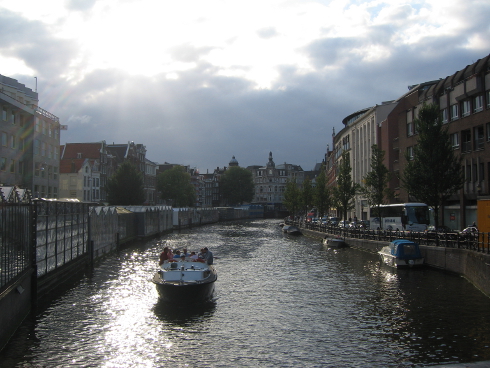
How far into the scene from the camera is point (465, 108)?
5650cm

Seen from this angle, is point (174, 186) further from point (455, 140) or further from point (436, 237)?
point (436, 237)

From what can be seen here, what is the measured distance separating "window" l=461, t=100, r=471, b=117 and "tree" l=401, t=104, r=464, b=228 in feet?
33.8

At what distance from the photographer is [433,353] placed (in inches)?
675

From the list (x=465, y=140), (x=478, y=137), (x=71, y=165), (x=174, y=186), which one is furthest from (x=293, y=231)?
(x=174, y=186)

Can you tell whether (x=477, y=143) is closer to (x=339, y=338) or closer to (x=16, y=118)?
(x=339, y=338)

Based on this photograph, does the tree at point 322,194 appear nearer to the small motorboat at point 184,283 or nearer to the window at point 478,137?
the window at point 478,137

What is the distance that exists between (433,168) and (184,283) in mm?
30319

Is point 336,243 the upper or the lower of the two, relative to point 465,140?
lower

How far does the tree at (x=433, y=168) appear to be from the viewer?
46531mm

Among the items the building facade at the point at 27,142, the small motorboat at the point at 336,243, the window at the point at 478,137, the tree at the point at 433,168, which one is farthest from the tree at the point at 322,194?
the tree at the point at 433,168

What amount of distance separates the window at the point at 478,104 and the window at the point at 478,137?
1899mm

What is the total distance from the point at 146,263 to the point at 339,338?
26.1 meters

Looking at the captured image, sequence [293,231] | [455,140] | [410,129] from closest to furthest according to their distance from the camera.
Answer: [455,140] → [410,129] → [293,231]

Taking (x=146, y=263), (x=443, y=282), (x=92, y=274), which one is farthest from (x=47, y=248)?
(x=443, y=282)
